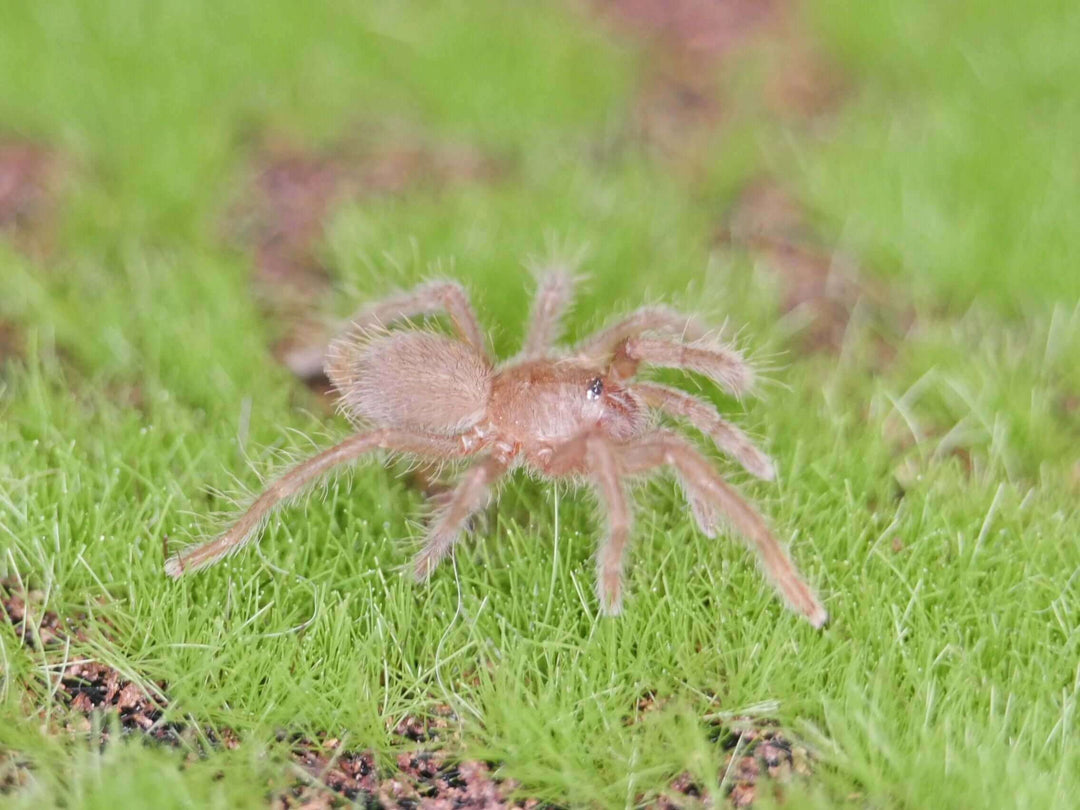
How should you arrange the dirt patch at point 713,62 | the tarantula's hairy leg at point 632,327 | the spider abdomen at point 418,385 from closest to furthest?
the spider abdomen at point 418,385 < the tarantula's hairy leg at point 632,327 < the dirt patch at point 713,62

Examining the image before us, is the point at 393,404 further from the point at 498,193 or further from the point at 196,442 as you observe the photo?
the point at 498,193

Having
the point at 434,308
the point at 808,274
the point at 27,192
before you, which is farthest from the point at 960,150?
the point at 27,192

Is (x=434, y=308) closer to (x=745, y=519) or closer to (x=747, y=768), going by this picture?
(x=745, y=519)

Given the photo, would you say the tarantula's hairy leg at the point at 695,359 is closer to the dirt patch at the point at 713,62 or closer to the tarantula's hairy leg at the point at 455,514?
the tarantula's hairy leg at the point at 455,514

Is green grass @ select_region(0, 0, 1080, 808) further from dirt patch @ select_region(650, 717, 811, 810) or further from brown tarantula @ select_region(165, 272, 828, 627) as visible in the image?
brown tarantula @ select_region(165, 272, 828, 627)

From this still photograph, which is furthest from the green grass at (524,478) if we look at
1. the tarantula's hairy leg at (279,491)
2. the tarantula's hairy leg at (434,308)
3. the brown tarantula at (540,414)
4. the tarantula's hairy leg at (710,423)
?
the tarantula's hairy leg at (434,308)

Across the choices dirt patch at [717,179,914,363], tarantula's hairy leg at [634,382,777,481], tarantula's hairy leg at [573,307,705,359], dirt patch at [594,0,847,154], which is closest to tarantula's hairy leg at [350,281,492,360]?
tarantula's hairy leg at [573,307,705,359]

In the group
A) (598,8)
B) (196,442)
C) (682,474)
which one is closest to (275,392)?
(196,442)
